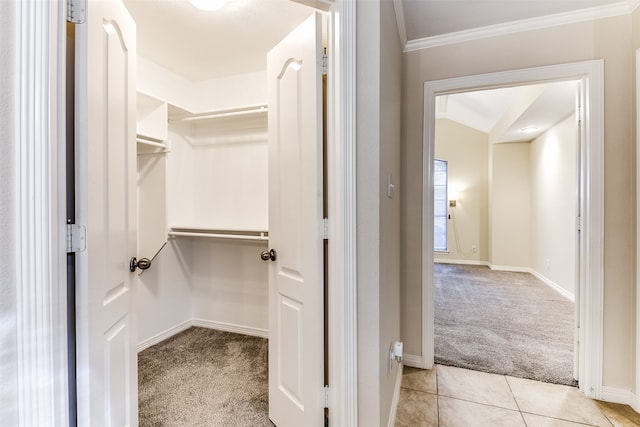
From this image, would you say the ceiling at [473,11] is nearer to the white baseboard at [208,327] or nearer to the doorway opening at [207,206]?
the doorway opening at [207,206]

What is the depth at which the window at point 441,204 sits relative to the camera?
6531mm

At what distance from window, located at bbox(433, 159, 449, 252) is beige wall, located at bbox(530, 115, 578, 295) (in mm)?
1574

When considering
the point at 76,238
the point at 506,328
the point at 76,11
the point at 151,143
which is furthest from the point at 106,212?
the point at 506,328

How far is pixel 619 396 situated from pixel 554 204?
349 centimetres

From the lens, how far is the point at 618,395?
72.7 inches

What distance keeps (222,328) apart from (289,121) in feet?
7.40

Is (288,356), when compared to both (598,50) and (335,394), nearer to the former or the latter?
(335,394)

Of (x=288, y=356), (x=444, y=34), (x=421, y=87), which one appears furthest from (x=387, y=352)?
(x=444, y=34)

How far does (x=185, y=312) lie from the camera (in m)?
2.93

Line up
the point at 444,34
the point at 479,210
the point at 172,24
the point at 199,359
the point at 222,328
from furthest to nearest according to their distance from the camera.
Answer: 1. the point at 479,210
2. the point at 222,328
3. the point at 199,359
4. the point at 444,34
5. the point at 172,24

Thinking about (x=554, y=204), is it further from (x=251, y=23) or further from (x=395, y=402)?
(x=251, y=23)

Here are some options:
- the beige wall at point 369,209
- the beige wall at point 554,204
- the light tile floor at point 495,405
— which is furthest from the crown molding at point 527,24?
the light tile floor at point 495,405

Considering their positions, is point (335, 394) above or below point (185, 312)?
above

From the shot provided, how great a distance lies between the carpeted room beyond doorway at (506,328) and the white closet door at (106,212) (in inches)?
86.1
